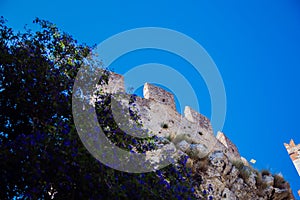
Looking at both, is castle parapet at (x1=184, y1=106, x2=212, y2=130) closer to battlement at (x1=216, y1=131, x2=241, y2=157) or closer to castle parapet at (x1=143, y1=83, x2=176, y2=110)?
battlement at (x1=216, y1=131, x2=241, y2=157)

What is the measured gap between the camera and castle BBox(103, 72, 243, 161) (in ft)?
61.6

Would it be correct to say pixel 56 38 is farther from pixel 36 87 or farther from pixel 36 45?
pixel 36 87

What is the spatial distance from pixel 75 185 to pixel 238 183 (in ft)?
29.7

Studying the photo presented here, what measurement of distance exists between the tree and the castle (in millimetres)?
8777

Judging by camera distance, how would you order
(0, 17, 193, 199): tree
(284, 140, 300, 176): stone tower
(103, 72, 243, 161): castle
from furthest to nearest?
(284, 140, 300, 176): stone tower, (103, 72, 243, 161): castle, (0, 17, 193, 199): tree

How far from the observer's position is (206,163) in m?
13.8

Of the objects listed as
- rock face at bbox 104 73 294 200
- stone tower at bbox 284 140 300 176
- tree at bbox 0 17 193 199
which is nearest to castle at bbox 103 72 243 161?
rock face at bbox 104 73 294 200

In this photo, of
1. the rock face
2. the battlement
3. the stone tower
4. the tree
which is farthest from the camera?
the stone tower

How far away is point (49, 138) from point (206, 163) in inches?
334

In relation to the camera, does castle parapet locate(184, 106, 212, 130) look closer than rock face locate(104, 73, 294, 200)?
No

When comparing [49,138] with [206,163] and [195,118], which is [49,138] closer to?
[206,163]

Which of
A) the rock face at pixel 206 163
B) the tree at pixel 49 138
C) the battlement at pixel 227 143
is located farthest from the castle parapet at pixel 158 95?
the tree at pixel 49 138

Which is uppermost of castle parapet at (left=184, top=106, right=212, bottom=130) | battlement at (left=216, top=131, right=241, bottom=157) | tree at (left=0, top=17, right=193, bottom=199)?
castle parapet at (left=184, top=106, right=212, bottom=130)

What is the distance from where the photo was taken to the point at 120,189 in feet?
20.8
